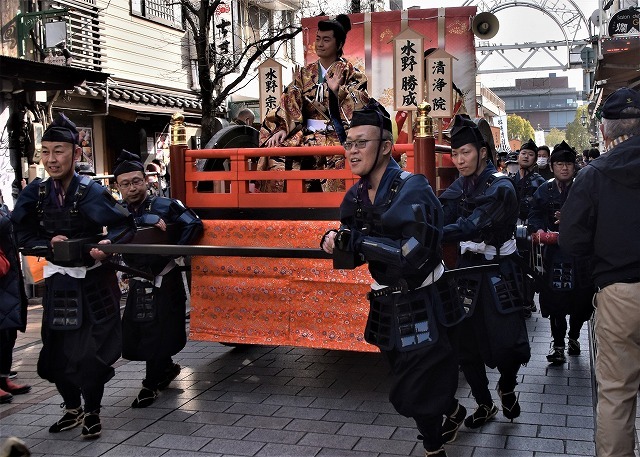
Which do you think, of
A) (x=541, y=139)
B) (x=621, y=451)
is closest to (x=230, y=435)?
(x=621, y=451)

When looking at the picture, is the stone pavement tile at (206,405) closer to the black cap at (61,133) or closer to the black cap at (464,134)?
the black cap at (61,133)

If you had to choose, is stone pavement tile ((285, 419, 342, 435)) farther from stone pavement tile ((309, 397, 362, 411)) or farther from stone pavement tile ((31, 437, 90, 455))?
stone pavement tile ((31, 437, 90, 455))

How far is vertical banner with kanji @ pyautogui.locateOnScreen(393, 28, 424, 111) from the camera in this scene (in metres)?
7.72

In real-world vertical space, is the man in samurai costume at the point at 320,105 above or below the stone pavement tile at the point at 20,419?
above

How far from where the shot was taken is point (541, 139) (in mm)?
45156

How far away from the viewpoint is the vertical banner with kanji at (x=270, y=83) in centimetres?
951

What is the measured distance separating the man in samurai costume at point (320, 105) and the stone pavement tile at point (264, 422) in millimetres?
2143

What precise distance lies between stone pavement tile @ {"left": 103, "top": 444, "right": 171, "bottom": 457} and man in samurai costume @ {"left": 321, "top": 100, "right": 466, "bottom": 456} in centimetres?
167

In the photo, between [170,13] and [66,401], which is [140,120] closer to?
[170,13]

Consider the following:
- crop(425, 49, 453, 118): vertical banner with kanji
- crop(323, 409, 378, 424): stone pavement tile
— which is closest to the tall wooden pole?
crop(323, 409, 378, 424): stone pavement tile

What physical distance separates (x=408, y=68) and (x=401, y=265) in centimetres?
449

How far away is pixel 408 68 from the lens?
7781 millimetres

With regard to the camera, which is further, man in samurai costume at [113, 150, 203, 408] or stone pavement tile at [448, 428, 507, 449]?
man in samurai costume at [113, 150, 203, 408]

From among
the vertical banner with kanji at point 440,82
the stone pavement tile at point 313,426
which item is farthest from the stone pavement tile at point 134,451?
the vertical banner with kanji at point 440,82
